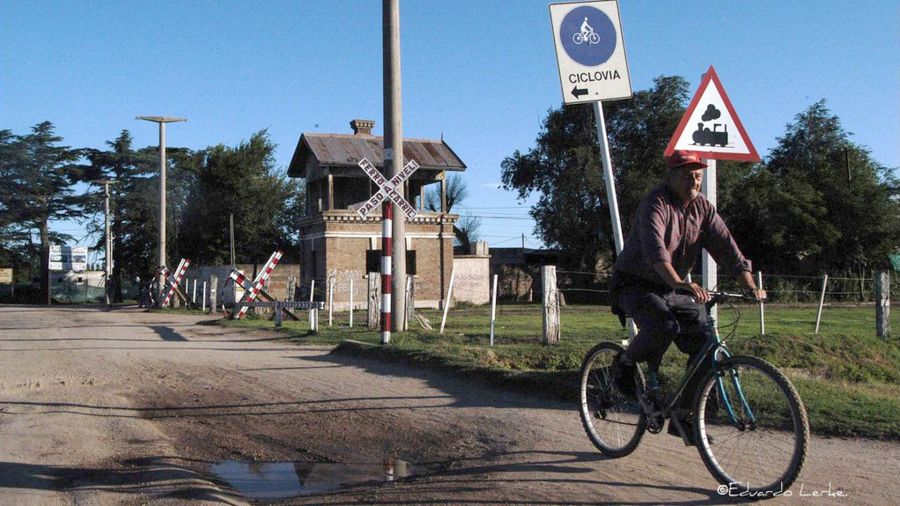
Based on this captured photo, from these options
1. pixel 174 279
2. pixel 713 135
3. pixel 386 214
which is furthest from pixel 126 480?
pixel 174 279

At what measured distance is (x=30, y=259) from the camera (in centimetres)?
6238

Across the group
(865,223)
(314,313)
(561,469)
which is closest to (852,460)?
(561,469)

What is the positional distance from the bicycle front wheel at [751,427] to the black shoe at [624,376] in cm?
64

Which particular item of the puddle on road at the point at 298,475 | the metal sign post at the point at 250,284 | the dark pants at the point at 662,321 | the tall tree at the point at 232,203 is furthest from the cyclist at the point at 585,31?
the tall tree at the point at 232,203

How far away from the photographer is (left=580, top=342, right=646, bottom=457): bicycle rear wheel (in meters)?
5.02

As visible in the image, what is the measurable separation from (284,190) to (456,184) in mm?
24257

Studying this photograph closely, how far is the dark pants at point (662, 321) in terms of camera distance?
457cm

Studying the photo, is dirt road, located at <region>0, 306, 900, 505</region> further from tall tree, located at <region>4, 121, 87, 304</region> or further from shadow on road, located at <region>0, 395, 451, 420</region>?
tall tree, located at <region>4, 121, 87, 304</region>

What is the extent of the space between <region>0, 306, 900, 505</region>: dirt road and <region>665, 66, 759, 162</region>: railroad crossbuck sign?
95.9 inches

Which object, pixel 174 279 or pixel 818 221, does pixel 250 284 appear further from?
pixel 818 221

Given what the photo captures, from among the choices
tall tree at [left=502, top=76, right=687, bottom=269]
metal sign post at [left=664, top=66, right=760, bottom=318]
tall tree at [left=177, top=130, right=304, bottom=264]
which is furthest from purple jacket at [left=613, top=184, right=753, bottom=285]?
tall tree at [left=177, top=130, right=304, bottom=264]

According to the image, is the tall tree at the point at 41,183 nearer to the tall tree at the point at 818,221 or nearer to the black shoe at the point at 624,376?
the tall tree at the point at 818,221

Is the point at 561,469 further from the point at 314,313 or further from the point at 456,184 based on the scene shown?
the point at 456,184

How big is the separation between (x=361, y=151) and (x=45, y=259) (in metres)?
33.5
